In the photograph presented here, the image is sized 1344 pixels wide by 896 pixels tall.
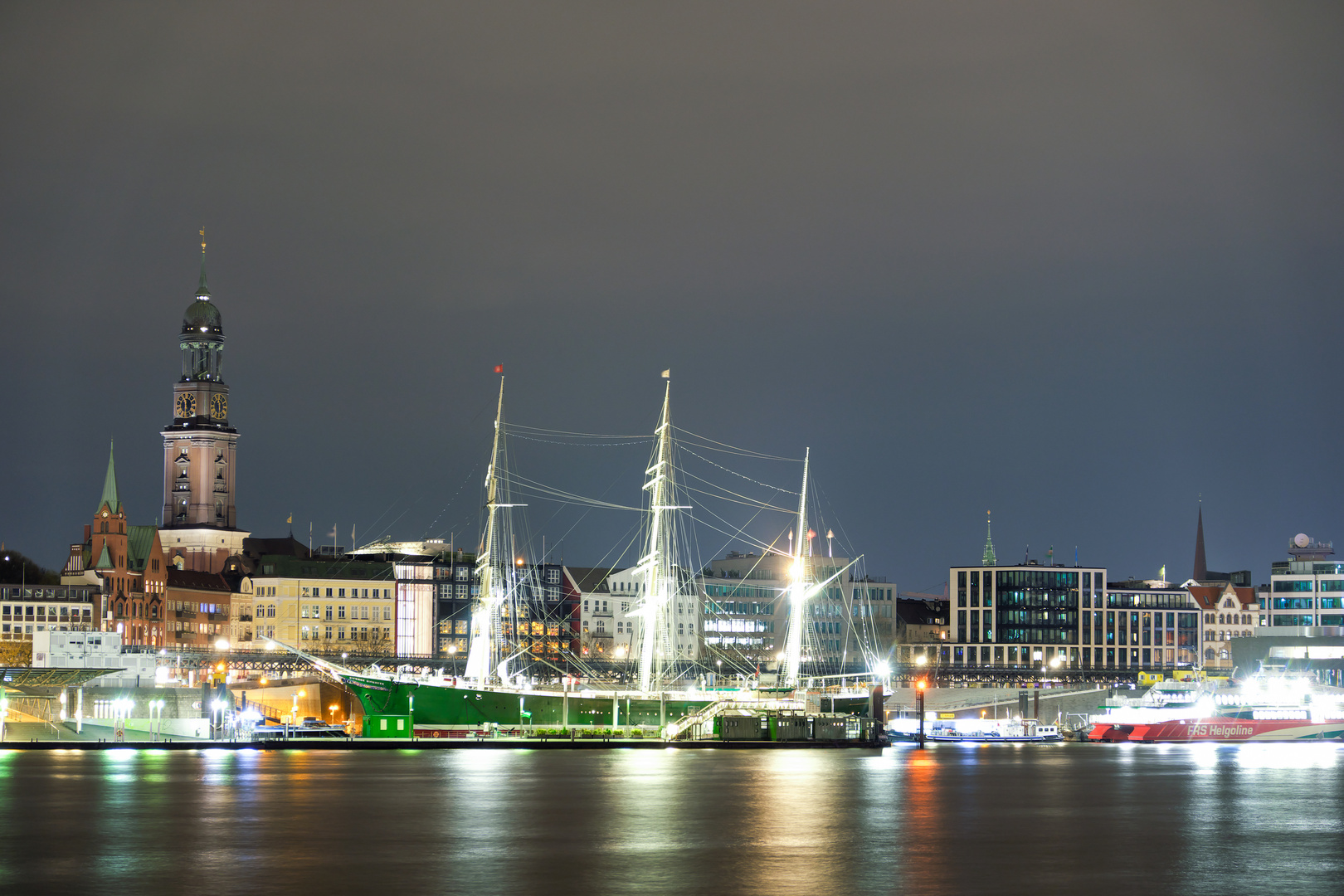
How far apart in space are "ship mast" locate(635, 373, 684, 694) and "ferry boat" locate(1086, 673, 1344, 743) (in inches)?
1714

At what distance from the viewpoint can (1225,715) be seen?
158 meters

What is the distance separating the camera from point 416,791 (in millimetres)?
71688

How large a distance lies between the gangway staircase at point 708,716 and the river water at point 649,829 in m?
37.2

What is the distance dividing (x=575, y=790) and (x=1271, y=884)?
34610 millimetres

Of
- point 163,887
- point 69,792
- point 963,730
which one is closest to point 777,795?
point 69,792

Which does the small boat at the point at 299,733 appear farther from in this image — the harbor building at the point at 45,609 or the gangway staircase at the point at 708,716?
the harbor building at the point at 45,609

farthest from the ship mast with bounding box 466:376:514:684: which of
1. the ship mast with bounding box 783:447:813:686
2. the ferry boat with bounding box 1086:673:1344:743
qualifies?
the ferry boat with bounding box 1086:673:1344:743

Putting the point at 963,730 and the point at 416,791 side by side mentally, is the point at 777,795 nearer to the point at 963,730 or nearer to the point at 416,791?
the point at 416,791

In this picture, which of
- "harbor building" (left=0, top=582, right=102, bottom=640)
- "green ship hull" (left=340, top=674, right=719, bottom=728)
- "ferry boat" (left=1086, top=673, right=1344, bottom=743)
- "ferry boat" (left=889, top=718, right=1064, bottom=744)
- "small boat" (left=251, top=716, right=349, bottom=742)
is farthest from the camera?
"harbor building" (left=0, top=582, right=102, bottom=640)

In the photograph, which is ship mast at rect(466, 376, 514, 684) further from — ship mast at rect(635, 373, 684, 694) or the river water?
the river water

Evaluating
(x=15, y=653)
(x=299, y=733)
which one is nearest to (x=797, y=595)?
(x=299, y=733)

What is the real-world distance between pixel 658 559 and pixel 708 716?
13438mm

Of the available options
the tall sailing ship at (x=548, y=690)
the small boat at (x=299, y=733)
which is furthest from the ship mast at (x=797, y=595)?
the small boat at (x=299, y=733)

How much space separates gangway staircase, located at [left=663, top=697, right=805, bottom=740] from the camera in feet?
439
